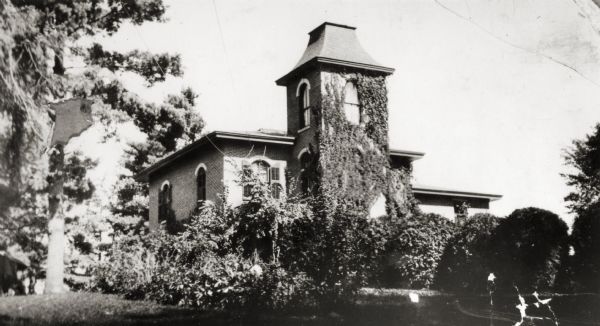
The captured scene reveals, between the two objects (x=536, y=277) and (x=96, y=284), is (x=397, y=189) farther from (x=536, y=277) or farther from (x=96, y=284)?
(x=96, y=284)

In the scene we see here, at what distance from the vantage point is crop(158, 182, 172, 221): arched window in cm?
2528

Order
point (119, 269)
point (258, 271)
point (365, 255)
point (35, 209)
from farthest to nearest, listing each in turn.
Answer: point (119, 269), point (365, 255), point (258, 271), point (35, 209)

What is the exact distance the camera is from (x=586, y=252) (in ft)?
49.1

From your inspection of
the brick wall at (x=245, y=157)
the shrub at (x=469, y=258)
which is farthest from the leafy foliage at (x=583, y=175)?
the brick wall at (x=245, y=157)

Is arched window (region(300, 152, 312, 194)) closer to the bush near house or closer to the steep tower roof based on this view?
the steep tower roof

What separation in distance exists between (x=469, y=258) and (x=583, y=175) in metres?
14.3

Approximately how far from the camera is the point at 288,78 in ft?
72.2

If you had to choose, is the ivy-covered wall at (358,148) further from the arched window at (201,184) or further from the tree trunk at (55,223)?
the tree trunk at (55,223)

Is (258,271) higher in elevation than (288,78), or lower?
lower

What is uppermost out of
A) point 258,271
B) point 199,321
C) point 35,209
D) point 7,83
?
point 7,83

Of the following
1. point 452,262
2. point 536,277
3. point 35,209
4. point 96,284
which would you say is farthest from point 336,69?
point 35,209

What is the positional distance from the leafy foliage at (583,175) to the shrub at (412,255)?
10575 millimetres

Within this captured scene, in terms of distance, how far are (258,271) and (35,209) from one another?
5.70 m

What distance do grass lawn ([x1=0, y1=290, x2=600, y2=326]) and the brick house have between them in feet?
28.4
